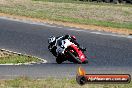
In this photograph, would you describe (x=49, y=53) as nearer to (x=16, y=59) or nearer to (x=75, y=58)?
(x=16, y=59)

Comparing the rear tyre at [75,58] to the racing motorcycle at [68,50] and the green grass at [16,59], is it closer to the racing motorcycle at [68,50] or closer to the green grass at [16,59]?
the racing motorcycle at [68,50]

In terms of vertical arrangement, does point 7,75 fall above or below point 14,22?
above

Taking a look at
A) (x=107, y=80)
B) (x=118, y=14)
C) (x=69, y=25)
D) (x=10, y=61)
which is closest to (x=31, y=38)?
(x=69, y=25)

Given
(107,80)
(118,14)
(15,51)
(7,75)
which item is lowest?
(118,14)

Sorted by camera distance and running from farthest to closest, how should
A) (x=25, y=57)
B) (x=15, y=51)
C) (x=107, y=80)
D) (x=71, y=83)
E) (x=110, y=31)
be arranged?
(x=110, y=31) < (x=15, y=51) < (x=25, y=57) < (x=71, y=83) < (x=107, y=80)

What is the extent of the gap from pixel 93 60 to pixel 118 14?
30406 mm

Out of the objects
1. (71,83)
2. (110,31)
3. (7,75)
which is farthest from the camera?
(110,31)

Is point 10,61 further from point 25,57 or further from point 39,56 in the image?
point 39,56

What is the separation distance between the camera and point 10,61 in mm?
20516

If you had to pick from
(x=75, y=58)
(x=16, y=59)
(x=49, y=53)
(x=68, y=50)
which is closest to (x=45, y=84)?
(x=68, y=50)

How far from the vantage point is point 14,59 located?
21.4m

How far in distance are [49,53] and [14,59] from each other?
3.60m

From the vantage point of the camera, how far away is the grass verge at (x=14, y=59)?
20.5m

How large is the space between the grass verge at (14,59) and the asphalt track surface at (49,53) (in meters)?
0.95
